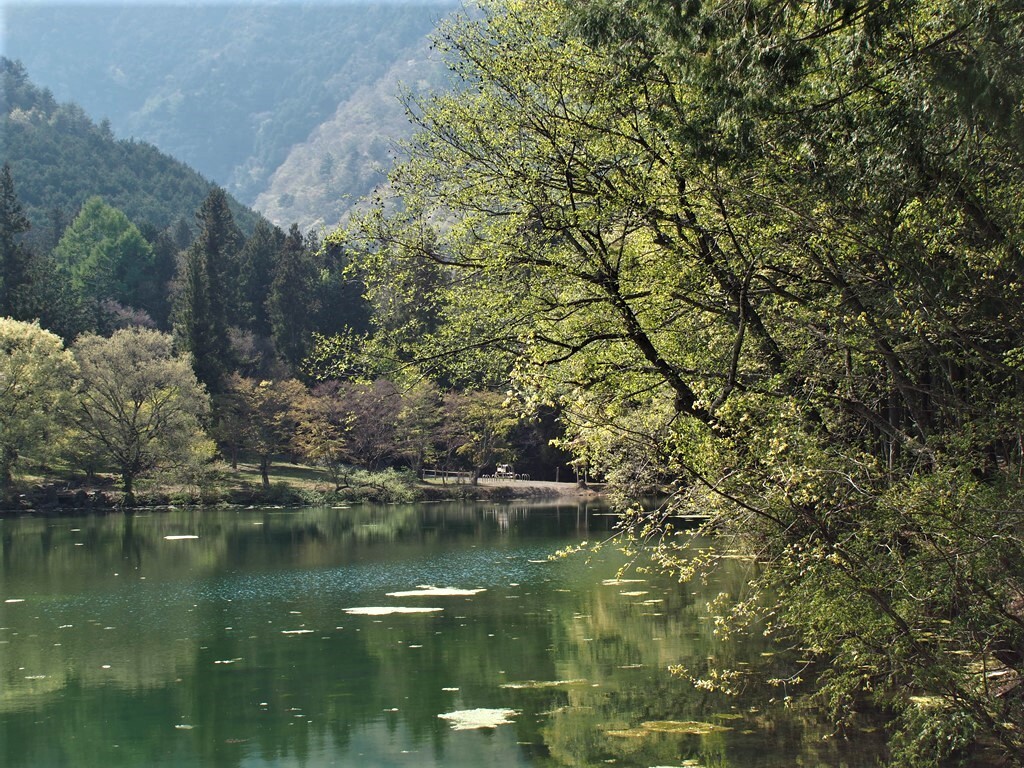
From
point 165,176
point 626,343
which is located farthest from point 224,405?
point 165,176

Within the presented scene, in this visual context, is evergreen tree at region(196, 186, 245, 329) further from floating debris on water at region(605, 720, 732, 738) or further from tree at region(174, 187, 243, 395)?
floating debris on water at region(605, 720, 732, 738)

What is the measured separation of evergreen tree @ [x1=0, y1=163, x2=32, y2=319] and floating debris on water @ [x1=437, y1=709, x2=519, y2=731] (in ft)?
170

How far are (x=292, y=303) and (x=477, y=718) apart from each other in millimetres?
63856

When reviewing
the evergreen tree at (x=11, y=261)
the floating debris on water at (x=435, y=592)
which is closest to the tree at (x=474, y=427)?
the evergreen tree at (x=11, y=261)

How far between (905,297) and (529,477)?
5553 cm

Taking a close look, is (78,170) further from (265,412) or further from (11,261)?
(265,412)

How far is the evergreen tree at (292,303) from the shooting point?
70750 mm

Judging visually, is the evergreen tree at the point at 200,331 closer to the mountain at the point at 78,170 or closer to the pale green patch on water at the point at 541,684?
the pale green patch on water at the point at 541,684

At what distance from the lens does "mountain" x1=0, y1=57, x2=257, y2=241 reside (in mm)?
117562

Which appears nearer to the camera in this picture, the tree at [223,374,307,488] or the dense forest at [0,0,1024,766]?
the dense forest at [0,0,1024,766]

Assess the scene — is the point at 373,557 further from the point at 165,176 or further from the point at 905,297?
the point at 165,176

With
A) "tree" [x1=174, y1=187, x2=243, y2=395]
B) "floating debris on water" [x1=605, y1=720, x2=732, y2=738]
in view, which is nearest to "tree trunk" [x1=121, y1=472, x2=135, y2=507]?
"tree" [x1=174, y1=187, x2=243, y2=395]

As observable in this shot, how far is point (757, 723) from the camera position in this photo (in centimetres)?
1131

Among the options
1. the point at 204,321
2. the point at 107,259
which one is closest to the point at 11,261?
the point at 204,321
